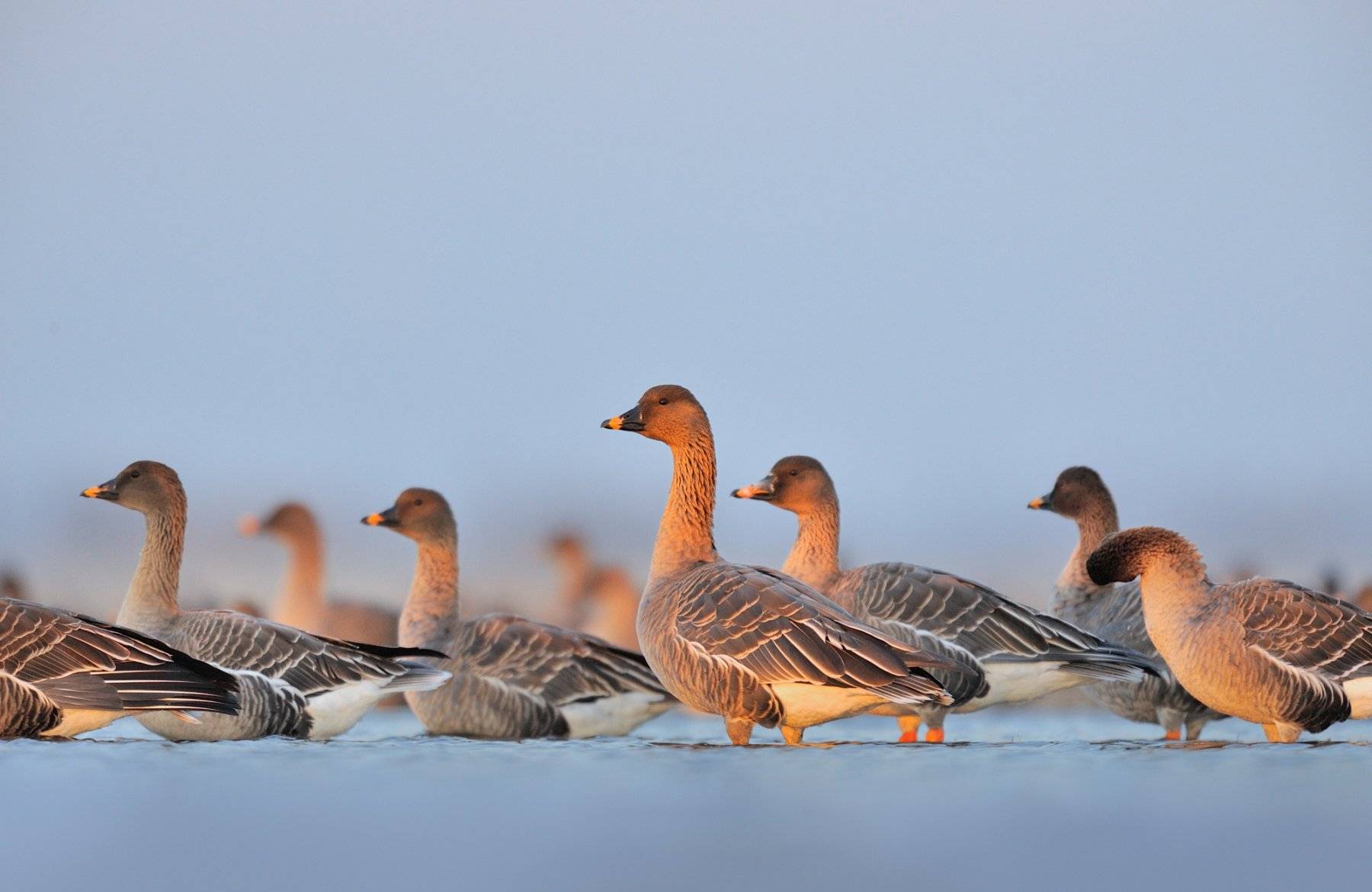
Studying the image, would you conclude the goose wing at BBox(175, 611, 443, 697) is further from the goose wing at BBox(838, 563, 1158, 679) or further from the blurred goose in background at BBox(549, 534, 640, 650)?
the blurred goose in background at BBox(549, 534, 640, 650)

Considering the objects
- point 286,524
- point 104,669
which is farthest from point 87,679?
point 286,524

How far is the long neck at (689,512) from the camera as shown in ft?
34.2

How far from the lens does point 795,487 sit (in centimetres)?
1331

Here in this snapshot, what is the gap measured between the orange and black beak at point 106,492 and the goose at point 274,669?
899 mm

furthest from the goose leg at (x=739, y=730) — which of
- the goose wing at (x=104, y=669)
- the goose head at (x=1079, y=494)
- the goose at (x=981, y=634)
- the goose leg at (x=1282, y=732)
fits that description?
the goose head at (x=1079, y=494)

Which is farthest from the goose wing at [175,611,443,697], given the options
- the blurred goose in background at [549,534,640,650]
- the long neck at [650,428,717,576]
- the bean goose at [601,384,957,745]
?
the blurred goose in background at [549,534,640,650]

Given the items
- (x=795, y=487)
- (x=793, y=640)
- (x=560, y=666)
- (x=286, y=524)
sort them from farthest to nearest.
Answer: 1. (x=286, y=524)
2. (x=795, y=487)
3. (x=560, y=666)
4. (x=793, y=640)

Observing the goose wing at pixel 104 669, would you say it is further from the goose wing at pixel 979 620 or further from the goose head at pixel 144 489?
the goose wing at pixel 979 620

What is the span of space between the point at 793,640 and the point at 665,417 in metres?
2.38

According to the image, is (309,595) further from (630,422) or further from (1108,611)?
(1108,611)

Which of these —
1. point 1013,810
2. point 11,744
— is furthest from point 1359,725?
point 11,744

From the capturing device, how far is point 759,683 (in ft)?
30.0

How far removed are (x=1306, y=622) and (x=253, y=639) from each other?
6.36 metres

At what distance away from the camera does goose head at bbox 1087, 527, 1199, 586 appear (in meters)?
9.75
